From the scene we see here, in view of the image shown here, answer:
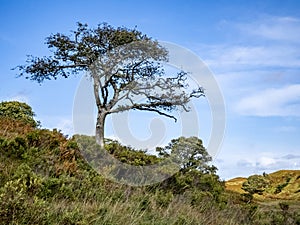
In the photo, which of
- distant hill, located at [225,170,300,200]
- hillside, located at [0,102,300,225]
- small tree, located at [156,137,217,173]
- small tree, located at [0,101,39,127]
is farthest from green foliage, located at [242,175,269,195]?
hillside, located at [0,102,300,225]

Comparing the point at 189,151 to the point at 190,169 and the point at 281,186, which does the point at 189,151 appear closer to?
the point at 190,169

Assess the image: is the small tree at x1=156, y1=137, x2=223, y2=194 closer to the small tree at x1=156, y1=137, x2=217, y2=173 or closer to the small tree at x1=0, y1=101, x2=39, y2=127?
the small tree at x1=156, y1=137, x2=217, y2=173

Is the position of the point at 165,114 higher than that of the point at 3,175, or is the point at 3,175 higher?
the point at 165,114

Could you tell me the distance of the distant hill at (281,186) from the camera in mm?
30111

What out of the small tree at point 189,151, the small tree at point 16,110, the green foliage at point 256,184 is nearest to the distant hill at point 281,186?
the green foliage at point 256,184

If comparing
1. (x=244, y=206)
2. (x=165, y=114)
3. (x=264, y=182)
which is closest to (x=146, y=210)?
(x=244, y=206)

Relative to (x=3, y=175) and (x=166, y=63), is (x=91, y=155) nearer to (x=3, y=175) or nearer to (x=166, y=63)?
(x=3, y=175)

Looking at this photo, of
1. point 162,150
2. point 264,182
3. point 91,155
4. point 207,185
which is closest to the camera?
point 91,155

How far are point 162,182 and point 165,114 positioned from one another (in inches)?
372

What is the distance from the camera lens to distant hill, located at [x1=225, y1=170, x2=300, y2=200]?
30.1 meters

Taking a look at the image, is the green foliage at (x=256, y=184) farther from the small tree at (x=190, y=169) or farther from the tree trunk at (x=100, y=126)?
the tree trunk at (x=100, y=126)

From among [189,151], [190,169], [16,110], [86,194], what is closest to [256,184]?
[189,151]

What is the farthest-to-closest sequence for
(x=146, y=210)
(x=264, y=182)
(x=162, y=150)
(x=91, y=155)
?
(x=264, y=182), (x=162, y=150), (x=91, y=155), (x=146, y=210)

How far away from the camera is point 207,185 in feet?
42.7
